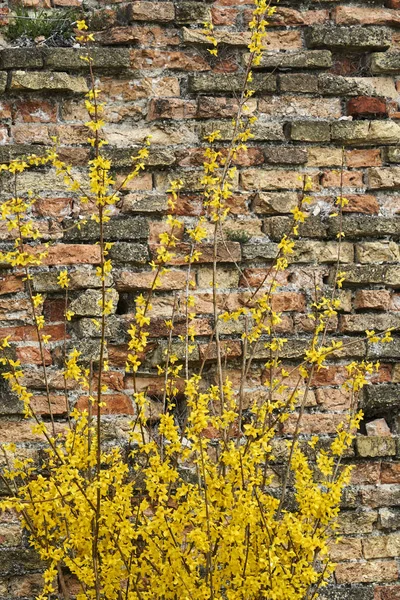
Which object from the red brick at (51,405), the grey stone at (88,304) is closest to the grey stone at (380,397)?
the grey stone at (88,304)

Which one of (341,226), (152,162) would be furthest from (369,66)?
(152,162)

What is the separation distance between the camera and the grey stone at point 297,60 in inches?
132

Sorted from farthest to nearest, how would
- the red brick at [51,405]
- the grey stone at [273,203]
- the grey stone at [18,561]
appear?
1. the grey stone at [273,203]
2. the red brick at [51,405]
3. the grey stone at [18,561]

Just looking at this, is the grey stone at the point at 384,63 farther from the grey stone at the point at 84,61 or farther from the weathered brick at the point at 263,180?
the grey stone at the point at 84,61

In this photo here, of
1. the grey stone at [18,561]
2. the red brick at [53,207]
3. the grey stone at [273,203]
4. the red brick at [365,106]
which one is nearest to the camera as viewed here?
the grey stone at [18,561]

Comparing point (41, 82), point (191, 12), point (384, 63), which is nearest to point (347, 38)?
point (384, 63)

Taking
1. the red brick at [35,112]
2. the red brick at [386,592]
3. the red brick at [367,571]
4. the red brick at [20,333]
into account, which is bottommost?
the red brick at [386,592]

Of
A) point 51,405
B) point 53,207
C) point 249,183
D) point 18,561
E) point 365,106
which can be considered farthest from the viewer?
point 365,106

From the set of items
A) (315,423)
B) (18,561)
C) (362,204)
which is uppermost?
(362,204)

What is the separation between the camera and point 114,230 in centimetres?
319

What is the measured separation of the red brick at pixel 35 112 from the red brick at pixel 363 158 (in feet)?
3.30

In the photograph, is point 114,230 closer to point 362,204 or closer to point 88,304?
point 88,304

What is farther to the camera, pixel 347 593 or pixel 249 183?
pixel 249 183

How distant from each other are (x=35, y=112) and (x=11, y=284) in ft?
1.92
